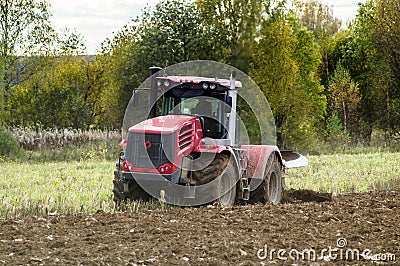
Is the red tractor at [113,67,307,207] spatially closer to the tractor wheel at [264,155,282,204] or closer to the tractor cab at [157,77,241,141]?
the tractor cab at [157,77,241,141]

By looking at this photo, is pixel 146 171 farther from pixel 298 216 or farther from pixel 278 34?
pixel 278 34

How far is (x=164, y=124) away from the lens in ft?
34.8

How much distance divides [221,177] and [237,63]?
1469 centimetres

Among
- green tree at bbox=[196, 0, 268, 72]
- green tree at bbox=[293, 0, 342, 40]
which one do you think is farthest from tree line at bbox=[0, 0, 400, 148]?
green tree at bbox=[293, 0, 342, 40]

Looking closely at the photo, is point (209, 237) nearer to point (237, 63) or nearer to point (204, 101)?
point (204, 101)

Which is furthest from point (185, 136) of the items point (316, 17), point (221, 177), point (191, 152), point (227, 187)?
point (316, 17)

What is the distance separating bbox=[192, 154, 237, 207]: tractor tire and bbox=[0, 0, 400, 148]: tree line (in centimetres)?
1297

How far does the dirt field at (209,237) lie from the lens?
23.7 feet

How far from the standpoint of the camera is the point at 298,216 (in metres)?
10.0

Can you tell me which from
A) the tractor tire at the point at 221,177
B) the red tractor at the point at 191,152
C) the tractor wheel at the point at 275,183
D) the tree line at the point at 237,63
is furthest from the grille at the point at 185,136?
the tree line at the point at 237,63

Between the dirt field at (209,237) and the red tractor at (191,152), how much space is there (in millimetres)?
488

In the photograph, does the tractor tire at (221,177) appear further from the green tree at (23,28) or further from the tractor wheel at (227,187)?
the green tree at (23,28)

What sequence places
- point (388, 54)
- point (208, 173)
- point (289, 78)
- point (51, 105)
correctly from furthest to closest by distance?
point (388, 54) < point (51, 105) < point (289, 78) < point (208, 173)

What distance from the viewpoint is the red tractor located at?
1045cm
